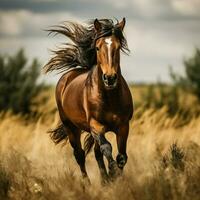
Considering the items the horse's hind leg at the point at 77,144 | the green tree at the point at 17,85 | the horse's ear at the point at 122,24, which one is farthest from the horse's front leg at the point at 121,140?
the green tree at the point at 17,85

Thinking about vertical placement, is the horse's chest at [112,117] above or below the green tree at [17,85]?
above

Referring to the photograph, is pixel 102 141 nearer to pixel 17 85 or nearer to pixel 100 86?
pixel 100 86

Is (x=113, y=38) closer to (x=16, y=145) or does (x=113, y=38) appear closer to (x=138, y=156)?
(x=138, y=156)

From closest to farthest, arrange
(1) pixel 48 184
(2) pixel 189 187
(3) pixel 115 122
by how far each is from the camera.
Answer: (2) pixel 189 187 < (1) pixel 48 184 < (3) pixel 115 122

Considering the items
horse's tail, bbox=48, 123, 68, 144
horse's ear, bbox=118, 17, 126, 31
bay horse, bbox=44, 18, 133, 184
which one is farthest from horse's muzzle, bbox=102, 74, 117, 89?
horse's tail, bbox=48, 123, 68, 144

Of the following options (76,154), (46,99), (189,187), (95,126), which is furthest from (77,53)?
(46,99)

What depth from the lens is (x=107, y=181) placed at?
364 inches

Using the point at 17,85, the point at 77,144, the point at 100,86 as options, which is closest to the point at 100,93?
the point at 100,86

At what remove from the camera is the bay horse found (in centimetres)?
901

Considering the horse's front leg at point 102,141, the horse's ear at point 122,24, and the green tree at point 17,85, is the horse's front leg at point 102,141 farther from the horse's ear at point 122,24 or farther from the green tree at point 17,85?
the green tree at point 17,85

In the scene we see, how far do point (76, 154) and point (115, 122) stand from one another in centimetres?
255

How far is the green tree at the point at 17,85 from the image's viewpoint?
26.9 metres

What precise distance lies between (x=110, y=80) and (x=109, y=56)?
0.90ft

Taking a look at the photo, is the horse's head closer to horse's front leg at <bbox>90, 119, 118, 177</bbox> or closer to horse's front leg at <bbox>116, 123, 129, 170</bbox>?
horse's front leg at <bbox>90, 119, 118, 177</bbox>
